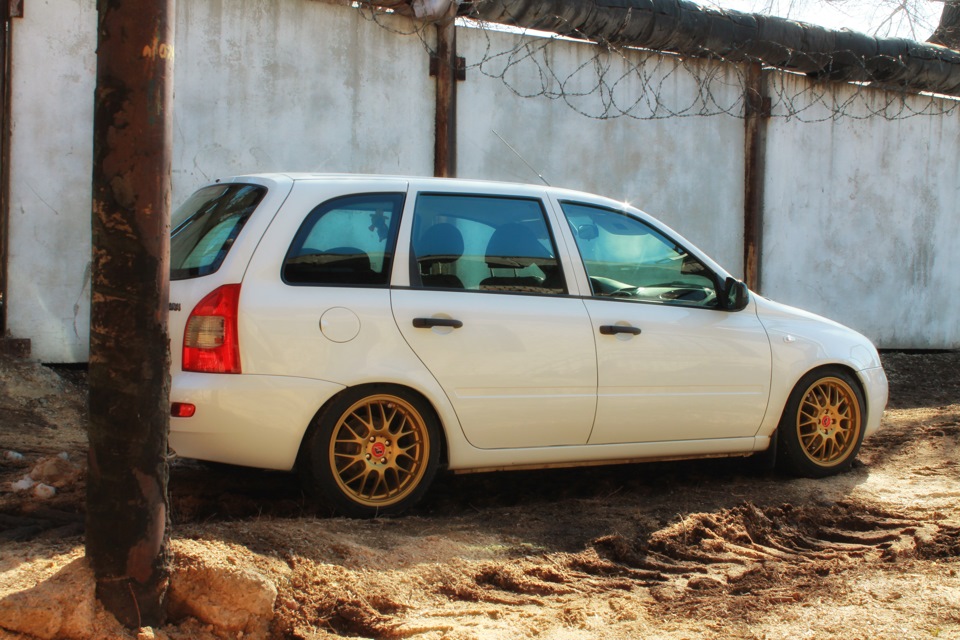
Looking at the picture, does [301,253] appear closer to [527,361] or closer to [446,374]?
[446,374]

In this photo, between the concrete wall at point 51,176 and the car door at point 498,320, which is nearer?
the car door at point 498,320

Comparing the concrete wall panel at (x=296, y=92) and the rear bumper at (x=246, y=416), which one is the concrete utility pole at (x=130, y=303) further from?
the concrete wall panel at (x=296, y=92)

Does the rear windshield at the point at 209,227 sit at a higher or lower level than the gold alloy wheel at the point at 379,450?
higher

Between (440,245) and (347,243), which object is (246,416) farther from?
(440,245)

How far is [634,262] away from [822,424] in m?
1.63

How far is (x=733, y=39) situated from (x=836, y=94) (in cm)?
204

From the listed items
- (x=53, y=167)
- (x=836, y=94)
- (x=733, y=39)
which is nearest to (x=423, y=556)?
(x=53, y=167)

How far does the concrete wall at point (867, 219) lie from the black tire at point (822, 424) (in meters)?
5.22

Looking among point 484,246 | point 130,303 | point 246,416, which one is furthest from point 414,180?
point 130,303

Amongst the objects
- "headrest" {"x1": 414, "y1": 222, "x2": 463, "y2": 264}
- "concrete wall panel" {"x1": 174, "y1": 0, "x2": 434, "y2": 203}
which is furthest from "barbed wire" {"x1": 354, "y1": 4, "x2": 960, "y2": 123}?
"headrest" {"x1": 414, "y1": 222, "x2": 463, "y2": 264}

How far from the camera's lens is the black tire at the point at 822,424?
613cm

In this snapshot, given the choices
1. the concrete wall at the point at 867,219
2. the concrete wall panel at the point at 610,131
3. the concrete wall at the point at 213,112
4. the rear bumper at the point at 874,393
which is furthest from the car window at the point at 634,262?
the concrete wall at the point at 867,219

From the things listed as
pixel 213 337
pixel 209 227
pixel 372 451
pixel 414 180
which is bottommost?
pixel 372 451

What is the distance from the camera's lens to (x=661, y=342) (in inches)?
220
